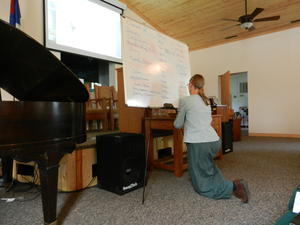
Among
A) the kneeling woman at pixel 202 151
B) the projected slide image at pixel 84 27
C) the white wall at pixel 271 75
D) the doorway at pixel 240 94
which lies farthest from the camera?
the doorway at pixel 240 94

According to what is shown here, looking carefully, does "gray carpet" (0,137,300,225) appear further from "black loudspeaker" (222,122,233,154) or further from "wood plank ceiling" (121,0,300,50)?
"wood plank ceiling" (121,0,300,50)

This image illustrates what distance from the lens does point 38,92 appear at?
5.53 ft

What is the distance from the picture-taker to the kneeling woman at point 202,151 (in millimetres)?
1858

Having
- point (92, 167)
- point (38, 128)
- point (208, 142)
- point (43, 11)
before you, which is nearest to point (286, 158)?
point (208, 142)

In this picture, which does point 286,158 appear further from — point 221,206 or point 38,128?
point 38,128

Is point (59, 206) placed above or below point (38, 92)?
below

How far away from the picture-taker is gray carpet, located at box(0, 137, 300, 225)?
1.52 meters

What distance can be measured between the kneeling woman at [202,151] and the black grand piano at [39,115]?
0.95 meters

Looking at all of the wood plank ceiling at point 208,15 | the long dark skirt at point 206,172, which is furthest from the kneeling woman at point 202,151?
the wood plank ceiling at point 208,15

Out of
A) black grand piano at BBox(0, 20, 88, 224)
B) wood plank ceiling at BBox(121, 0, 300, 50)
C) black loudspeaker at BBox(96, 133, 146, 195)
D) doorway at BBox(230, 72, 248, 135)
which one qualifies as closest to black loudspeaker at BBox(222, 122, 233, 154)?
black loudspeaker at BBox(96, 133, 146, 195)

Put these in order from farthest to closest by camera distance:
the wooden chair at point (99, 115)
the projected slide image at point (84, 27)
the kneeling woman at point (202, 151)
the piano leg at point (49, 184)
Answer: the projected slide image at point (84, 27) → the wooden chair at point (99, 115) → the kneeling woman at point (202, 151) → the piano leg at point (49, 184)

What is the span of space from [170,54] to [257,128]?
517 cm

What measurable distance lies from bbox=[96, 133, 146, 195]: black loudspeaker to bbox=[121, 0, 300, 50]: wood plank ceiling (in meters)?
4.17

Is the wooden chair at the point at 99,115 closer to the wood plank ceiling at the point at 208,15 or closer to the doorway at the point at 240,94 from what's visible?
the wood plank ceiling at the point at 208,15
